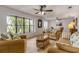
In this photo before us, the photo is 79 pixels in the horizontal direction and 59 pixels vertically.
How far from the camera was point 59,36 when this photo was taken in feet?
11.8

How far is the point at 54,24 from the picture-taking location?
3.01 m
